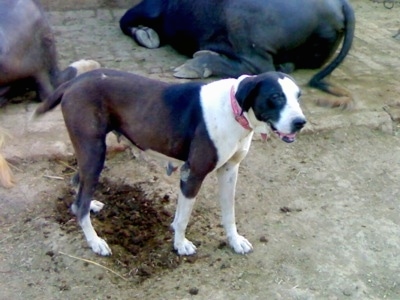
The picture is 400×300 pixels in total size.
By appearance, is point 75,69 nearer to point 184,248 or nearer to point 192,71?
point 192,71

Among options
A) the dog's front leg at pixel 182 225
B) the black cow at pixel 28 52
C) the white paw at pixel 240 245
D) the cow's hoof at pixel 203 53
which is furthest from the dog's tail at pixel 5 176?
the cow's hoof at pixel 203 53

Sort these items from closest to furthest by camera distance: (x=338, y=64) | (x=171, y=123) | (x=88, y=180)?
(x=171, y=123) < (x=88, y=180) < (x=338, y=64)

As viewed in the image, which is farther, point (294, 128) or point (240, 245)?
point (240, 245)

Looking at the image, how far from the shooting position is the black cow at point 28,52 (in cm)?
481

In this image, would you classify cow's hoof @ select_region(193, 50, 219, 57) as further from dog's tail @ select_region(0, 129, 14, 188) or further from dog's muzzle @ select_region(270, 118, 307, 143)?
dog's muzzle @ select_region(270, 118, 307, 143)

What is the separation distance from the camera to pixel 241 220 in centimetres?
383

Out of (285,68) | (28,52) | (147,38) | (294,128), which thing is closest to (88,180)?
(294,128)

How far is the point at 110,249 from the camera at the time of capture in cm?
349

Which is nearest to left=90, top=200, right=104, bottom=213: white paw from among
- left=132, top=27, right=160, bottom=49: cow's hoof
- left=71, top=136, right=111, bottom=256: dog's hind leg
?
left=71, top=136, right=111, bottom=256: dog's hind leg

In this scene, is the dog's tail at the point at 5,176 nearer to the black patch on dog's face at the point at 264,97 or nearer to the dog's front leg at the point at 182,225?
the dog's front leg at the point at 182,225

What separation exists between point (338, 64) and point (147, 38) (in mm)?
1701

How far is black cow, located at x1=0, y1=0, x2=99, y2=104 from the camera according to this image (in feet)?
15.8

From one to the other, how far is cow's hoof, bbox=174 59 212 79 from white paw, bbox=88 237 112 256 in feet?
7.07

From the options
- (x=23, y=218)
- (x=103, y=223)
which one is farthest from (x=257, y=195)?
(x=23, y=218)
